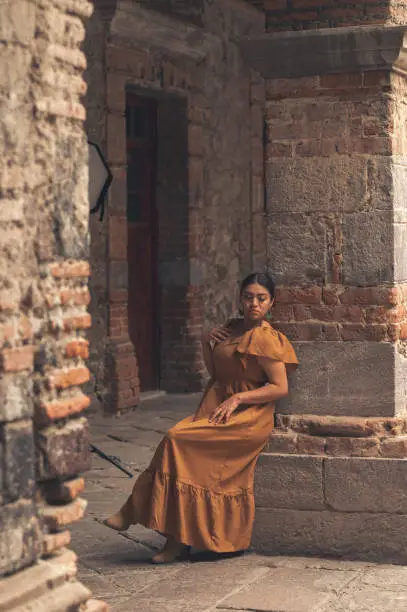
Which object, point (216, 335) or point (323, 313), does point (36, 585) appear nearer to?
point (216, 335)

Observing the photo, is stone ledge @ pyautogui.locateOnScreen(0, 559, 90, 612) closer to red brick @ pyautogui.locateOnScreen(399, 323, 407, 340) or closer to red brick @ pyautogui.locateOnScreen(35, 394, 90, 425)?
red brick @ pyautogui.locateOnScreen(35, 394, 90, 425)

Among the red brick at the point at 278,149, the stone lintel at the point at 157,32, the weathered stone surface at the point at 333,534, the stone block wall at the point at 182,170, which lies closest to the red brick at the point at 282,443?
the weathered stone surface at the point at 333,534

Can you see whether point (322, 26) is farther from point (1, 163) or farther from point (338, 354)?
point (1, 163)

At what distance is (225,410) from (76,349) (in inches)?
75.0

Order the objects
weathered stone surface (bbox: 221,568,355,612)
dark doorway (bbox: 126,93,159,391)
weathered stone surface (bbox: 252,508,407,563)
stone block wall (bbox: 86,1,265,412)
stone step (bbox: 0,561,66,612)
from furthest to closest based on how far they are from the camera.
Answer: dark doorway (bbox: 126,93,159,391)
stone block wall (bbox: 86,1,265,412)
weathered stone surface (bbox: 252,508,407,563)
weathered stone surface (bbox: 221,568,355,612)
stone step (bbox: 0,561,66,612)

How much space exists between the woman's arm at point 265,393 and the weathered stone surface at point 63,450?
71.1 inches

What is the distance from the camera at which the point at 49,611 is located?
359cm

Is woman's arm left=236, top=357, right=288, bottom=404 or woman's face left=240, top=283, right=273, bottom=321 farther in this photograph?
woman's face left=240, top=283, right=273, bottom=321

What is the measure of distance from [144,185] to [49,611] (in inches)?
327

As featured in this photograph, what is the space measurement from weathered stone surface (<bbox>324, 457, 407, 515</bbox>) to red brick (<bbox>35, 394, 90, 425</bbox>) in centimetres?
209

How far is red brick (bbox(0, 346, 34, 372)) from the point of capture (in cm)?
351

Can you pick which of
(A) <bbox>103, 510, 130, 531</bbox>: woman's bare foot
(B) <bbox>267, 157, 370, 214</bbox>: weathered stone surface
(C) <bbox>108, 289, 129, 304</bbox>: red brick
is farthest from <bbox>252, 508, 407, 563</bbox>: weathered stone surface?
(C) <bbox>108, 289, 129, 304</bbox>: red brick

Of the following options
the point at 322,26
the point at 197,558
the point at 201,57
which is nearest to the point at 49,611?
the point at 197,558

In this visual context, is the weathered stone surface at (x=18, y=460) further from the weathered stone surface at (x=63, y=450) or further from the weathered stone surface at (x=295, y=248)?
the weathered stone surface at (x=295, y=248)
